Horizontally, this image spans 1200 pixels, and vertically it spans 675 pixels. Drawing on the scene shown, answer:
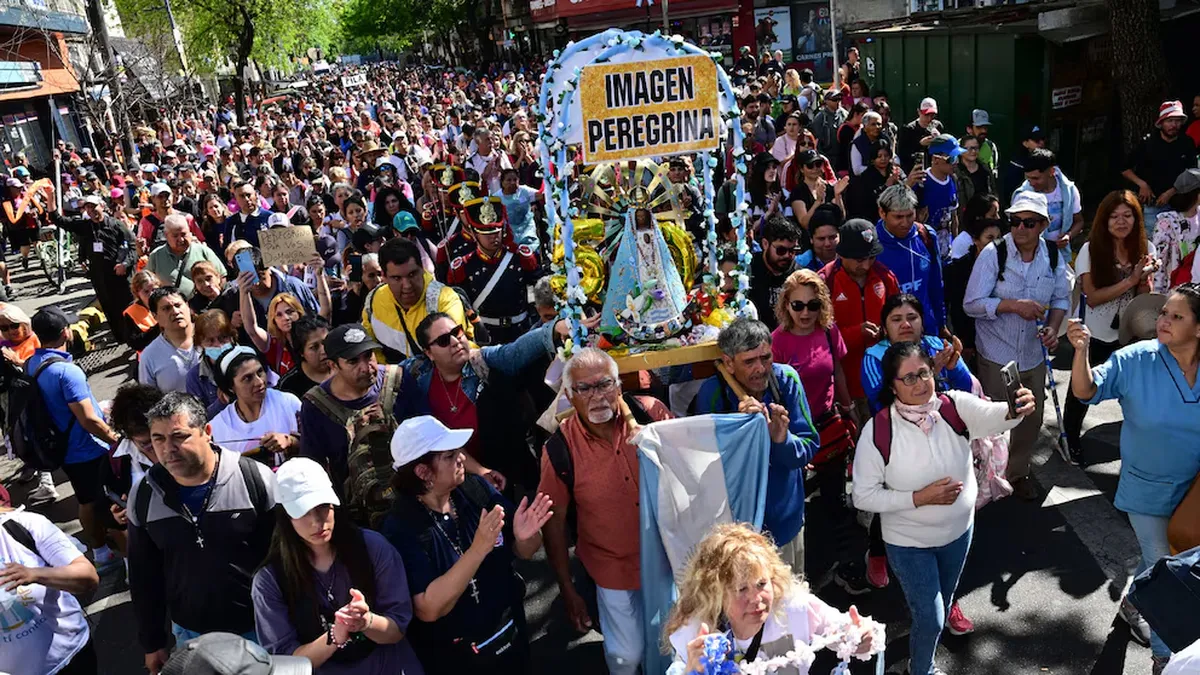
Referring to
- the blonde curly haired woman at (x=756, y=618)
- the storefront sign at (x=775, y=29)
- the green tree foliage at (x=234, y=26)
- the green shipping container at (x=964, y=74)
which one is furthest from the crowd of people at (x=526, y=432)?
the green tree foliage at (x=234, y=26)

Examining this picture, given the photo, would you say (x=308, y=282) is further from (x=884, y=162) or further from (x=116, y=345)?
(x=116, y=345)

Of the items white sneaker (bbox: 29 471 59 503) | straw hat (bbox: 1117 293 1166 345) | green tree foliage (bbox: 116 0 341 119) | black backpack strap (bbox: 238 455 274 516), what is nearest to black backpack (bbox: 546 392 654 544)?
black backpack strap (bbox: 238 455 274 516)

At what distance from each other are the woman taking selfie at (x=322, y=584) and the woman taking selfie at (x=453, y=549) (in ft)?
0.50

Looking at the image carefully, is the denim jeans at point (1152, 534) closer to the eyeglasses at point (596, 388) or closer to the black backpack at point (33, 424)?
the eyeglasses at point (596, 388)

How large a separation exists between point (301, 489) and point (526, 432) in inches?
74.0

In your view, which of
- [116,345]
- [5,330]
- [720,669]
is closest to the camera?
[720,669]

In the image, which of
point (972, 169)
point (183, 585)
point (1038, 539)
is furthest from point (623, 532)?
point (972, 169)

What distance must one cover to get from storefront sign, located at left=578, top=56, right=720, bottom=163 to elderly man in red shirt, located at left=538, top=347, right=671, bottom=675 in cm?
153

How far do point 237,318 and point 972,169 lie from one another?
7.03 meters

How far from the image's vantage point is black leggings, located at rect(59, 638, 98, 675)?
3.83 meters

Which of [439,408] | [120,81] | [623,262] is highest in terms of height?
[120,81]

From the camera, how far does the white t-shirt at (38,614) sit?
3.55m

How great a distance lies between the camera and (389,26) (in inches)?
2324

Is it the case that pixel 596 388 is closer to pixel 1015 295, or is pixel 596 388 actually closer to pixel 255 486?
pixel 255 486
